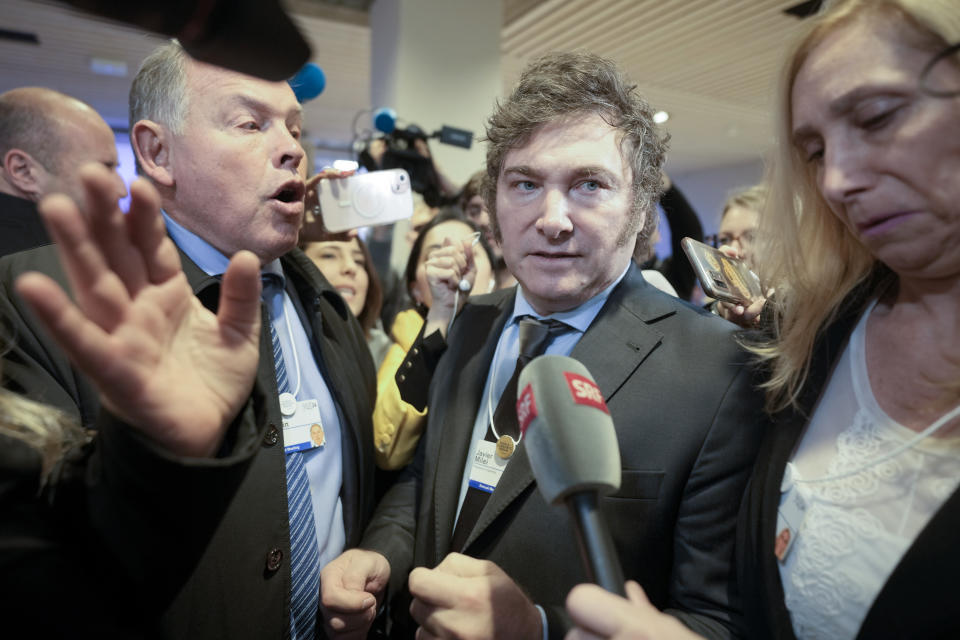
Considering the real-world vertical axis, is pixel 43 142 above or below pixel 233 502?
above

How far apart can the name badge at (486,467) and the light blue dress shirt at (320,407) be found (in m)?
0.36

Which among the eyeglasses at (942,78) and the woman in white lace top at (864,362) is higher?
the eyeglasses at (942,78)

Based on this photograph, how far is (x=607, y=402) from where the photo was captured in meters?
1.22

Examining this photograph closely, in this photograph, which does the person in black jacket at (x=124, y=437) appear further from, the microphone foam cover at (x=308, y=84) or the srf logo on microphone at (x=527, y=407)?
the microphone foam cover at (x=308, y=84)

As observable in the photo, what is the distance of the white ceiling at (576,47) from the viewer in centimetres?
515

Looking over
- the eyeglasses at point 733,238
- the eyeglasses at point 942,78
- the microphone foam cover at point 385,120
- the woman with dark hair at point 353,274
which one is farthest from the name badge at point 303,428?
the microphone foam cover at point 385,120

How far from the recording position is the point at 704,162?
38.8ft

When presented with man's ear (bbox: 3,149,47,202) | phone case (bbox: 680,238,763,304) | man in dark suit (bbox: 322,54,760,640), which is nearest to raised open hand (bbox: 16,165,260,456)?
man in dark suit (bbox: 322,54,760,640)

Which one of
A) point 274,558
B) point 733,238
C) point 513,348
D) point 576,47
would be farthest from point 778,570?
point 576,47

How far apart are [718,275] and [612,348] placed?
30 centimetres

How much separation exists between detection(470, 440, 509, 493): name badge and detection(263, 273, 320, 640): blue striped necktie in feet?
1.24

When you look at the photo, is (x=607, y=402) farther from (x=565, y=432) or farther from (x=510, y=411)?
(x=565, y=432)

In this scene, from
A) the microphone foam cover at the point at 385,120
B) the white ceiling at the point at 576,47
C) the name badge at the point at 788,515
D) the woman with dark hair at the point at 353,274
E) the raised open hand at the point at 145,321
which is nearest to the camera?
the raised open hand at the point at 145,321

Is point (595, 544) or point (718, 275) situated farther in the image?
point (718, 275)
